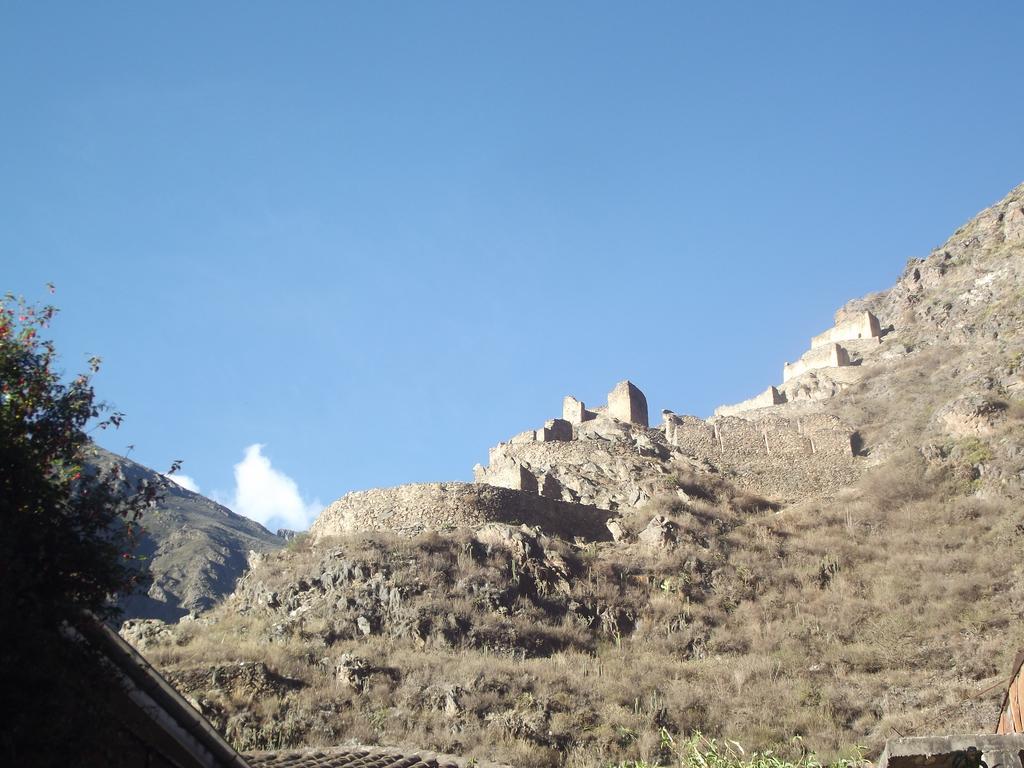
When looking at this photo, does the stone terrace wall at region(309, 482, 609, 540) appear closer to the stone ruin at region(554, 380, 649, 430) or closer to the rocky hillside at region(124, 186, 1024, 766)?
the rocky hillside at region(124, 186, 1024, 766)

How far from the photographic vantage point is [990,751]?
801cm

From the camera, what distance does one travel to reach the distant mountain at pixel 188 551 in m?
42.5

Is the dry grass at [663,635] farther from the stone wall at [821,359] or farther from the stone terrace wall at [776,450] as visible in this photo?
the stone wall at [821,359]

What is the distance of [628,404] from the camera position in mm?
50750

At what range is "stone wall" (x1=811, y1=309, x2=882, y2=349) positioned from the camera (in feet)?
211

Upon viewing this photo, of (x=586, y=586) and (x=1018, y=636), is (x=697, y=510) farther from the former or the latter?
(x=1018, y=636)

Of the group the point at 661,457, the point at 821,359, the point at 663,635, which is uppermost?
the point at 821,359

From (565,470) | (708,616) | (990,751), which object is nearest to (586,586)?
(708,616)

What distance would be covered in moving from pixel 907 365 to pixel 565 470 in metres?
24.1

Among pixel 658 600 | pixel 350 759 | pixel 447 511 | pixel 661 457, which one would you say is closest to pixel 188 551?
pixel 447 511

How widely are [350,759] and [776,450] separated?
33.0 meters

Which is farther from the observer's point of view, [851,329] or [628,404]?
[851,329]

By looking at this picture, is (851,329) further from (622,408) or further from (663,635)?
(663,635)

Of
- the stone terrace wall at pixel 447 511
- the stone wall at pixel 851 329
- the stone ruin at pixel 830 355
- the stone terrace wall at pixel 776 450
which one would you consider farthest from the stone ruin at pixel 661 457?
the stone wall at pixel 851 329
